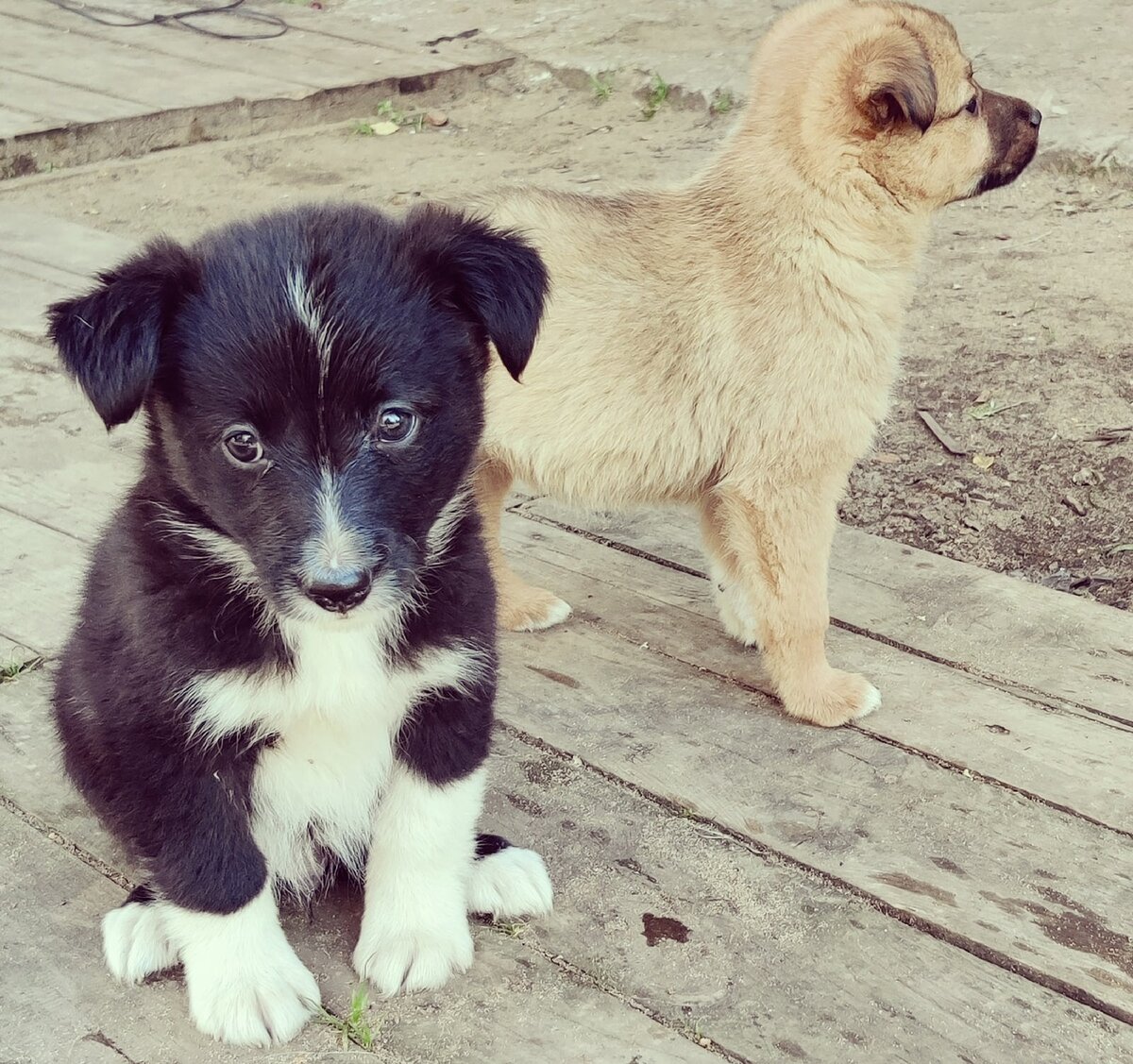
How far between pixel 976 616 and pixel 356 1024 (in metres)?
1.87

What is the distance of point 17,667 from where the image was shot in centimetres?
306

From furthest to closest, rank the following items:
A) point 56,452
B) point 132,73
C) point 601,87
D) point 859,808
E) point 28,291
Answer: point 601,87 → point 132,73 → point 28,291 → point 56,452 → point 859,808

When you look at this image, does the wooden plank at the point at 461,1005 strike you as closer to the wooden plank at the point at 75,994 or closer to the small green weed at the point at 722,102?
the wooden plank at the point at 75,994

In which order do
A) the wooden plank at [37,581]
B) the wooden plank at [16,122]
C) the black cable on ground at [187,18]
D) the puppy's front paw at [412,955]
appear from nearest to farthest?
the puppy's front paw at [412,955] → the wooden plank at [37,581] → the wooden plank at [16,122] → the black cable on ground at [187,18]

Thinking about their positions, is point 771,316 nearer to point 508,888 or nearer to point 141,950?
point 508,888

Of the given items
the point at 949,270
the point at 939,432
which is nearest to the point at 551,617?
the point at 939,432

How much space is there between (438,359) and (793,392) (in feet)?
4.21

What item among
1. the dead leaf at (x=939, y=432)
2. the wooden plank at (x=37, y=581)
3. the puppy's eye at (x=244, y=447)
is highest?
the puppy's eye at (x=244, y=447)

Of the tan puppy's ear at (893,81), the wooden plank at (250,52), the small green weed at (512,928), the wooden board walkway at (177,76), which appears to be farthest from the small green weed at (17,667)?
the wooden plank at (250,52)

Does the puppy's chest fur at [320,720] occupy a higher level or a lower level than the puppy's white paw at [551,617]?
higher

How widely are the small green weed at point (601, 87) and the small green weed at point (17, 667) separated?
626cm

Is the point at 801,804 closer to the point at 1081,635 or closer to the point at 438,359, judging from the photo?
the point at 1081,635

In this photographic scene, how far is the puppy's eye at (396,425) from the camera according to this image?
2008mm

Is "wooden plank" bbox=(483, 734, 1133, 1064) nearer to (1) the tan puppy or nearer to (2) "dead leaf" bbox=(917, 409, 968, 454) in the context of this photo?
(1) the tan puppy
